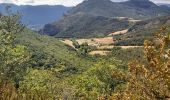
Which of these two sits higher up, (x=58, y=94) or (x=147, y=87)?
(x=147, y=87)

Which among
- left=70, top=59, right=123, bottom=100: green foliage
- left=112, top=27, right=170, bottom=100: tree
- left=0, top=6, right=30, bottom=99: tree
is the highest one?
left=112, top=27, right=170, bottom=100: tree

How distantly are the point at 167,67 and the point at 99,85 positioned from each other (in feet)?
339

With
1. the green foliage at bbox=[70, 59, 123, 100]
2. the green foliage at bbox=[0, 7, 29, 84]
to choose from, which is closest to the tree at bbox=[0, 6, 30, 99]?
the green foliage at bbox=[0, 7, 29, 84]

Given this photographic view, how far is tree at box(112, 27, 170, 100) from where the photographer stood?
56.2 ft

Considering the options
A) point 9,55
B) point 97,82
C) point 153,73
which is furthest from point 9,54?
point 153,73

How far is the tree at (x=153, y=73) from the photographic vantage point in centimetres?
1714

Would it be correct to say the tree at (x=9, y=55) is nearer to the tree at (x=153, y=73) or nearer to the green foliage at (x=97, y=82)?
the green foliage at (x=97, y=82)

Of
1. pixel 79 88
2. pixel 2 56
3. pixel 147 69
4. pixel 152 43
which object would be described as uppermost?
pixel 152 43

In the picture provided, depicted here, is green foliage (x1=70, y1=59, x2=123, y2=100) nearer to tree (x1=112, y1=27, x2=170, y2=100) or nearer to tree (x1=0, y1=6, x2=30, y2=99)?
tree (x1=0, y1=6, x2=30, y2=99)

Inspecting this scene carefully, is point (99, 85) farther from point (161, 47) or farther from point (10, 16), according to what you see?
point (161, 47)

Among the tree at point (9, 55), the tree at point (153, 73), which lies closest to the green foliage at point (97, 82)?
the tree at point (9, 55)

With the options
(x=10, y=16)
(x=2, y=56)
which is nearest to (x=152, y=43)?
(x=2, y=56)

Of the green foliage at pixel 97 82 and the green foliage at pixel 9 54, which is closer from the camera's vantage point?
the green foliage at pixel 9 54

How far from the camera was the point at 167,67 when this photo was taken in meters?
17.0
